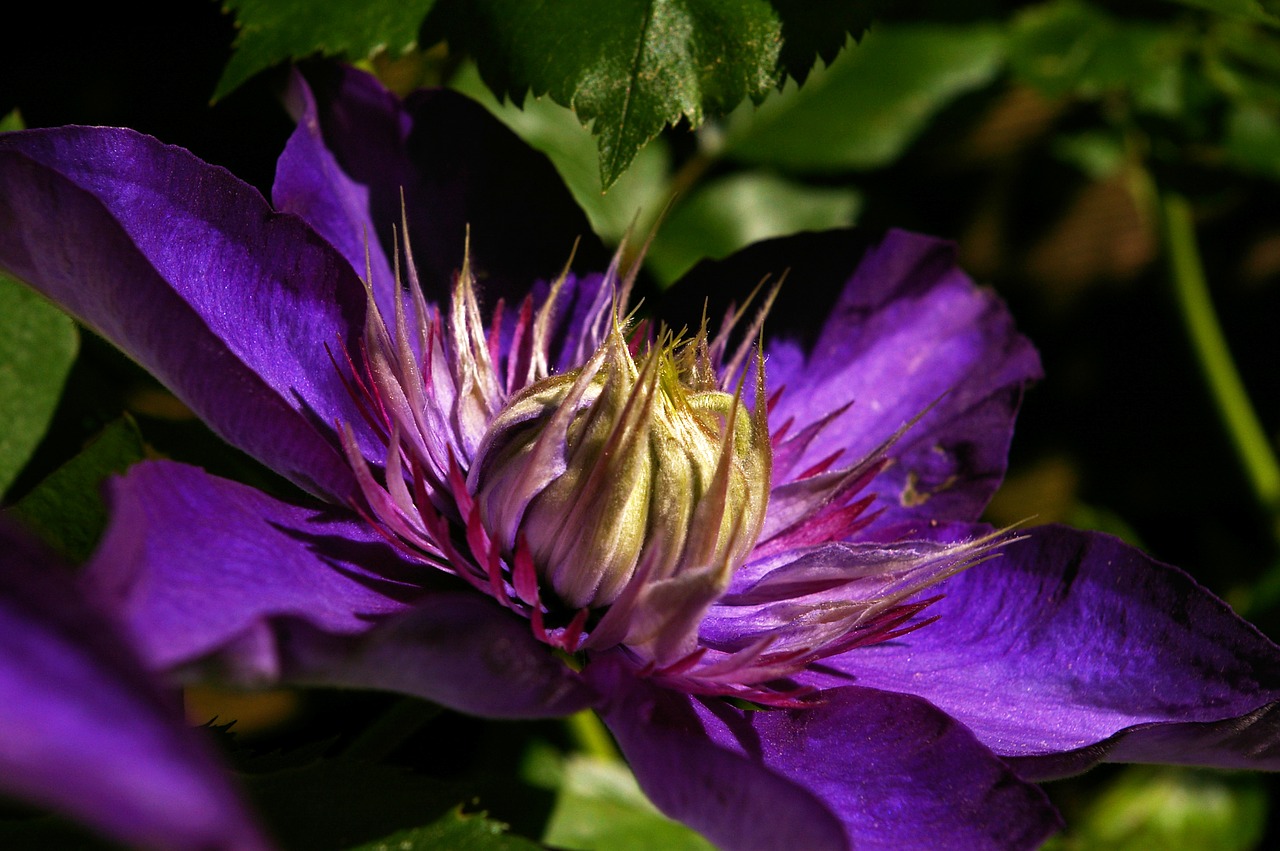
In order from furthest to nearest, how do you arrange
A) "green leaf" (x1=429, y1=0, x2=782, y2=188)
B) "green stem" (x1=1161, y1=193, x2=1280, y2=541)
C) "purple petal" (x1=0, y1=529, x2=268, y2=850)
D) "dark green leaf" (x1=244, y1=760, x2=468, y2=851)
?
"green stem" (x1=1161, y1=193, x2=1280, y2=541)
"green leaf" (x1=429, y1=0, x2=782, y2=188)
"dark green leaf" (x1=244, y1=760, x2=468, y2=851)
"purple petal" (x1=0, y1=529, x2=268, y2=850)

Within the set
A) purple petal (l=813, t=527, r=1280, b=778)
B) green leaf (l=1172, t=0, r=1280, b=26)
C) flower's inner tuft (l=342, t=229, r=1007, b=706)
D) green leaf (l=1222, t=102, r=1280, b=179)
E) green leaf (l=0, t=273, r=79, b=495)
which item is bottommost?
purple petal (l=813, t=527, r=1280, b=778)

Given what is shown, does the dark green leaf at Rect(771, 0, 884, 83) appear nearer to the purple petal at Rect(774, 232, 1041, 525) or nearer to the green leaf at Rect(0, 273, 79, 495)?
the purple petal at Rect(774, 232, 1041, 525)

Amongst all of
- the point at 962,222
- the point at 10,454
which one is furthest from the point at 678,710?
the point at 962,222

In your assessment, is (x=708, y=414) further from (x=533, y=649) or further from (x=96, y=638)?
(x=96, y=638)

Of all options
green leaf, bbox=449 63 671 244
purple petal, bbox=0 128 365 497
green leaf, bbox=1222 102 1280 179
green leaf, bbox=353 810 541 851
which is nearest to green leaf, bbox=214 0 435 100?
purple petal, bbox=0 128 365 497

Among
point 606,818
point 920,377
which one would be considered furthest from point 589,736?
point 920,377
